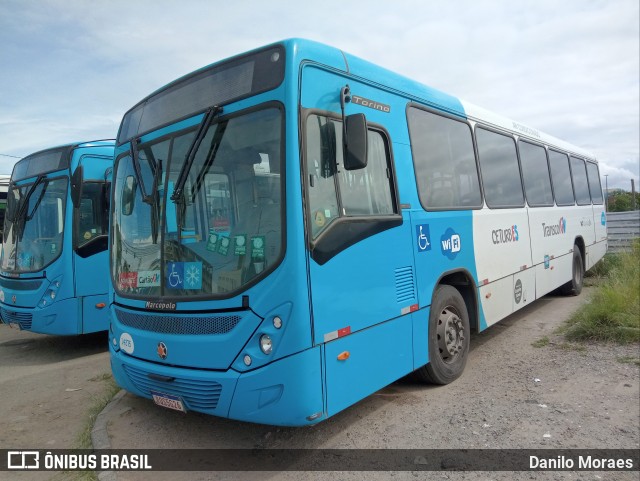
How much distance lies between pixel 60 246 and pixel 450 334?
550 cm

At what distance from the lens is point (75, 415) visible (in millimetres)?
4820

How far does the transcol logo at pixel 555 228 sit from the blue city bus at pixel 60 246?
22.5ft

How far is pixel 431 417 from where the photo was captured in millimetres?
4223

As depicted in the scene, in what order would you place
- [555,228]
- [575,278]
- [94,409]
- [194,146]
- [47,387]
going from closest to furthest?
[194,146] → [94,409] → [47,387] → [555,228] → [575,278]

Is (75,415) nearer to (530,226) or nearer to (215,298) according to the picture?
(215,298)

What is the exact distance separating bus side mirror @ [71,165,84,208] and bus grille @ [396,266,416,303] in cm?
470

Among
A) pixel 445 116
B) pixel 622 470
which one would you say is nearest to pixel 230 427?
pixel 622 470

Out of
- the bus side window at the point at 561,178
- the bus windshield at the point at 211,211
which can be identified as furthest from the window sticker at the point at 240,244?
the bus side window at the point at 561,178

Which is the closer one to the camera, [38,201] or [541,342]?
[541,342]

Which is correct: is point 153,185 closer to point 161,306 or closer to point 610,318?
point 161,306

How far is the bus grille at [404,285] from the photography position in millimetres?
4121

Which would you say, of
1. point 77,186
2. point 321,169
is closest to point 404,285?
point 321,169

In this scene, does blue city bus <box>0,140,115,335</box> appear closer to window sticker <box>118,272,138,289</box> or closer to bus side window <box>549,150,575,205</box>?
window sticker <box>118,272,138,289</box>

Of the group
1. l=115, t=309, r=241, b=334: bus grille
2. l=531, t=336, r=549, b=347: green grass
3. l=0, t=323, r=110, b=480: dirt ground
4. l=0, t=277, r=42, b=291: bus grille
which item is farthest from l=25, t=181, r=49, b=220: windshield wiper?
l=531, t=336, r=549, b=347: green grass
